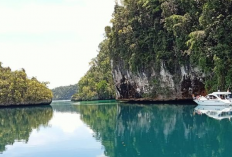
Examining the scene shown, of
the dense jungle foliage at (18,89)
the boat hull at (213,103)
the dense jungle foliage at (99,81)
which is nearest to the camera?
the boat hull at (213,103)

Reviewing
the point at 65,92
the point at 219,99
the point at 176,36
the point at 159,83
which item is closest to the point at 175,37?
the point at 176,36

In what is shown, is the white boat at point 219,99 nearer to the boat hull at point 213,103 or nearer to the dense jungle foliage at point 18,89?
the boat hull at point 213,103

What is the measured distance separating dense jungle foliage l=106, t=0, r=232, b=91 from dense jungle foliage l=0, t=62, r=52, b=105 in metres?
24.0

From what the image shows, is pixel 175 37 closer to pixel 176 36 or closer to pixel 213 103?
pixel 176 36

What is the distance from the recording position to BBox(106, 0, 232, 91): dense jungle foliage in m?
21.6

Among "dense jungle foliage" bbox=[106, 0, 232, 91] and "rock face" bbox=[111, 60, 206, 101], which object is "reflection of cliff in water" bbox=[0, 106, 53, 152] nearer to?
"rock face" bbox=[111, 60, 206, 101]

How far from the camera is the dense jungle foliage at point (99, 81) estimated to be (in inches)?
2564

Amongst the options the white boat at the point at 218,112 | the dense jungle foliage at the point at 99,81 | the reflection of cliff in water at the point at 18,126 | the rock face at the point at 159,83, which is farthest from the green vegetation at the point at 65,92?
the white boat at the point at 218,112

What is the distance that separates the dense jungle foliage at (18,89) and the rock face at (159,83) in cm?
2266

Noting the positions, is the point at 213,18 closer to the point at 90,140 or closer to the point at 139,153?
the point at 90,140

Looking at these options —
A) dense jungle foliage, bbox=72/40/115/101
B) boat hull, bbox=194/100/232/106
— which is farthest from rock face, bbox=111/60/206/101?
dense jungle foliage, bbox=72/40/115/101

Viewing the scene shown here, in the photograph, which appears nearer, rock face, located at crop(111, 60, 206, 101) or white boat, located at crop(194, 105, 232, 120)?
white boat, located at crop(194, 105, 232, 120)

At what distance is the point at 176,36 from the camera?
26672 millimetres

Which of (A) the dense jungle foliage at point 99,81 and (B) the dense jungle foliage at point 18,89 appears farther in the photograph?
(A) the dense jungle foliage at point 99,81
